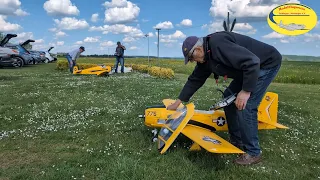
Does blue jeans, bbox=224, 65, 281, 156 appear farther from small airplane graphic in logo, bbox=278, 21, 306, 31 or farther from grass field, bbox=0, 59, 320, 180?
small airplane graphic in logo, bbox=278, 21, 306, 31

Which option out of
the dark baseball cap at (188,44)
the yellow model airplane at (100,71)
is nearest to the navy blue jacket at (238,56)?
the dark baseball cap at (188,44)

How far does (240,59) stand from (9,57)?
1169 inches

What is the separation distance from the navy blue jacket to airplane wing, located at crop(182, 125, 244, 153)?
95cm

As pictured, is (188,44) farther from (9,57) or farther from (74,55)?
(9,57)

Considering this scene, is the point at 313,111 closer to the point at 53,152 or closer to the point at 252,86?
the point at 252,86

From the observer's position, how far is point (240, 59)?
161 inches

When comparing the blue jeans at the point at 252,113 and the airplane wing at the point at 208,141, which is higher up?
the blue jeans at the point at 252,113

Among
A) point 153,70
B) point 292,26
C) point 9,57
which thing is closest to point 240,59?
point 292,26

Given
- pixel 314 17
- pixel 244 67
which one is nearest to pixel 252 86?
pixel 244 67

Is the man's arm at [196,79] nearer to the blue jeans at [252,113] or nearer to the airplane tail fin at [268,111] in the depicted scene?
the blue jeans at [252,113]

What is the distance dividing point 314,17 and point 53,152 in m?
16.4

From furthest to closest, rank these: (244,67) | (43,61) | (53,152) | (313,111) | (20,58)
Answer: (43,61), (20,58), (313,111), (53,152), (244,67)

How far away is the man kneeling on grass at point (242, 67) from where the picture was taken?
13.7 ft

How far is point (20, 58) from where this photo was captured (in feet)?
100
